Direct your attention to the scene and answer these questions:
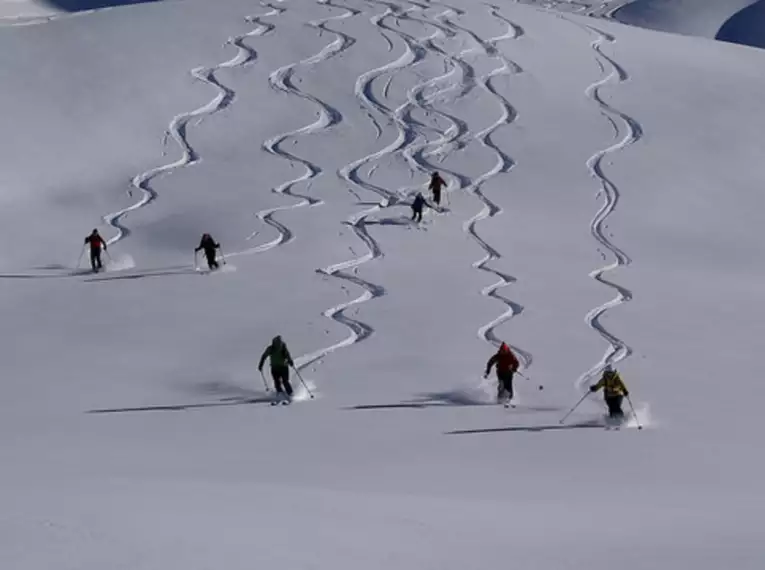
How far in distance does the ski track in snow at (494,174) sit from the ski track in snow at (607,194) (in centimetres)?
129

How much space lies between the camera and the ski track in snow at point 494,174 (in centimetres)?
A: 2515

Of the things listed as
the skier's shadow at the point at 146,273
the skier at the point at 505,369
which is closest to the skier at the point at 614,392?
the skier at the point at 505,369

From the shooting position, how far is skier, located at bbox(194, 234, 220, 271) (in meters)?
27.8

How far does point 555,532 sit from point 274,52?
107 feet

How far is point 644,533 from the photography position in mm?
12742

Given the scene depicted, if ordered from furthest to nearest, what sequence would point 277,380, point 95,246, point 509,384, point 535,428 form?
point 95,246 → point 509,384 → point 277,380 → point 535,428

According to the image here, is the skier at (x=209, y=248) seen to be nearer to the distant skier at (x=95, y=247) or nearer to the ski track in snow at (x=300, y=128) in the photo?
the ski track in snow at (x=300, y=128)

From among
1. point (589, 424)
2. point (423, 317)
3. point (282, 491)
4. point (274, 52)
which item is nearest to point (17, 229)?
point (423, 317)

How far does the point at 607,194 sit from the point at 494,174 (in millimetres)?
2760

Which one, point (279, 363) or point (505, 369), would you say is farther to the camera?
point (505, 369)

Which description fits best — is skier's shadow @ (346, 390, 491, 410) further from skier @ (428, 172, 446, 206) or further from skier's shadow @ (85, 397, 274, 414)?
→ skier @ (428, 172, 446, 206)

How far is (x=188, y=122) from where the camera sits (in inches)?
1542

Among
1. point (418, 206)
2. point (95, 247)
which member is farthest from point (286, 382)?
point (418, 206)

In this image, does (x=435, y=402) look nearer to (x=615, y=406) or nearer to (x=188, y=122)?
(x=615, y=406)
